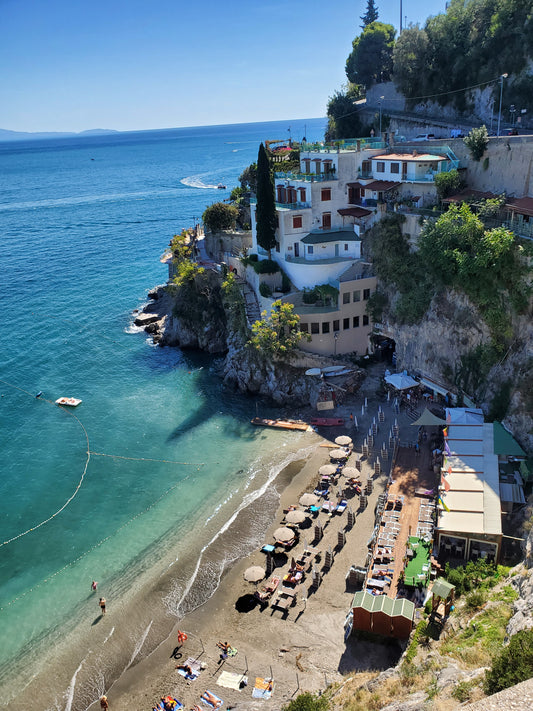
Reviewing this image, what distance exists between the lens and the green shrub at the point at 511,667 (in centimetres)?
1486

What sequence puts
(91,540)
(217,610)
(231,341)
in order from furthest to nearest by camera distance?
(231,341) < (91,540) < (217,610)

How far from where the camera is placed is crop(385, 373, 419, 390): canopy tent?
139 feet

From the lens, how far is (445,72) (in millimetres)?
56344

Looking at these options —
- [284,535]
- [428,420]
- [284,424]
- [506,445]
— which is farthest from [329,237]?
[284,535]

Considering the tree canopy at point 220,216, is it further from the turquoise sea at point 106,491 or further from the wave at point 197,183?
the wave at point 197,183

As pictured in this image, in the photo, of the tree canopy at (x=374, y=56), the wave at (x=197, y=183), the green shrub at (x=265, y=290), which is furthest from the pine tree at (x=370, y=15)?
the wave at (x=197, y=183)

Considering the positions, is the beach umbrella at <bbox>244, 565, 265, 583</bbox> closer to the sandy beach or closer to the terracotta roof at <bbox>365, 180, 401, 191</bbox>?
the sandy beach

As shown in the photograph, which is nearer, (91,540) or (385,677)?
(385,677)

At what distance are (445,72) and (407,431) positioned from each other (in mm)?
41428

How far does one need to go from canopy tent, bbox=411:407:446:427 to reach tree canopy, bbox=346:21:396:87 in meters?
50.6

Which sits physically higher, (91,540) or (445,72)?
(445,72)

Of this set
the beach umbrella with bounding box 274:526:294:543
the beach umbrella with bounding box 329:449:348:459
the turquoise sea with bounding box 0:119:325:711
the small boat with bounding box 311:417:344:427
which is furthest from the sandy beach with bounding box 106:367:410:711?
the small boat with bounding box 311:417:344:427

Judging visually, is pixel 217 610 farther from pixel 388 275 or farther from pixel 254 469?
pixel 388 275

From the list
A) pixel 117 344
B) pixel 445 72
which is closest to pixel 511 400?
pixel 445 72
